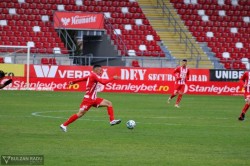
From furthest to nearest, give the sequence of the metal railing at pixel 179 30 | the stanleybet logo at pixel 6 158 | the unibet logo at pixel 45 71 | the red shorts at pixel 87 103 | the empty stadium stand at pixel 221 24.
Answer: the empty stadium stand at pixel 221 24, the metal railing at pixel 179 30, the unibet logo at pixel 45 71, the red shorts at pixel 87 103, the stanleybet logo at pixel 6 158

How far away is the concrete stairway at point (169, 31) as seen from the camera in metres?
54.7

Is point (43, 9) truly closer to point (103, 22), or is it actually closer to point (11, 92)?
point (103, 22)

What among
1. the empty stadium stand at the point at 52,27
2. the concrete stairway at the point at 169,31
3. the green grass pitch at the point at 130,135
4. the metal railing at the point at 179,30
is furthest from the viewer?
the metal railing at the point at 179,30

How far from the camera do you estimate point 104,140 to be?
19.1 metres

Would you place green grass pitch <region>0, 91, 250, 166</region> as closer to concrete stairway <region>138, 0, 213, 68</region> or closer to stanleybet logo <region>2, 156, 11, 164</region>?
stanleybet logo <region>2, 156, 11, 164</region>

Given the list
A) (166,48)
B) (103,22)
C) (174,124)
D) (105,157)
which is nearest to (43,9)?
(103,22)

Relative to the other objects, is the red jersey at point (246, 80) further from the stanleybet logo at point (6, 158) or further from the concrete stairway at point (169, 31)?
the concrete stairway at point (169, 31)

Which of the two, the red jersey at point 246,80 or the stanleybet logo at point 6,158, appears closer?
the stanleybet logo at point 6,158

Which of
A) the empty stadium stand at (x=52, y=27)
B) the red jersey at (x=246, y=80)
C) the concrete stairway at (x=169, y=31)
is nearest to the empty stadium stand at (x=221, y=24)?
the concrete stairway at (x=169, y=31)

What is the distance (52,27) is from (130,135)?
33533mm

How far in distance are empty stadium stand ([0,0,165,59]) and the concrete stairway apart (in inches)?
30.9

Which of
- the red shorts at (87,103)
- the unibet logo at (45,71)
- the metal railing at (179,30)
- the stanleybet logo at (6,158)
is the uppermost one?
the metal railing at (179,30)

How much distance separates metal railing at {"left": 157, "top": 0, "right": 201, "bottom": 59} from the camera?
55.2 meters

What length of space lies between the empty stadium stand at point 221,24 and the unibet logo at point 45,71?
14.8 meters
